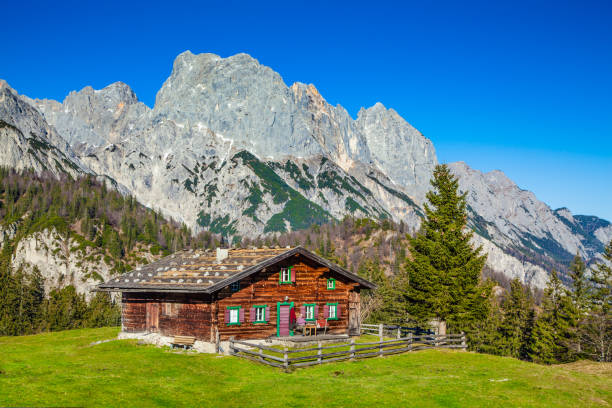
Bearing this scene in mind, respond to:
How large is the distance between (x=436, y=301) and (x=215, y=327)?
17.6 metres

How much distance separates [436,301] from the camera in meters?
40.1

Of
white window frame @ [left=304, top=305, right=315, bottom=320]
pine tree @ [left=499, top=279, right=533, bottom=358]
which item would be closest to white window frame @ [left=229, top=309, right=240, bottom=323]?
white window frame @ [left=304, top=305, right=315, bottom=320]

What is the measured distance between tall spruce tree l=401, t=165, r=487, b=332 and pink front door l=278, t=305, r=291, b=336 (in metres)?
10.6

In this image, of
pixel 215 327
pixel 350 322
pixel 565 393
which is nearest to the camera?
pixel 565 393

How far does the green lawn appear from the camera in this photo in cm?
2158

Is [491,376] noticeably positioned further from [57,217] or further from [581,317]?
[57,217]

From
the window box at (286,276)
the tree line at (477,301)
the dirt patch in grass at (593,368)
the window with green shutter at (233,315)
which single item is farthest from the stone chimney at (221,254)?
the dirt patch in grass at (593,368)

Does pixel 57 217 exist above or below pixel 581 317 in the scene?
above

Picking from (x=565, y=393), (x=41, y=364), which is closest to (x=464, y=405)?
(x=565, y=393)

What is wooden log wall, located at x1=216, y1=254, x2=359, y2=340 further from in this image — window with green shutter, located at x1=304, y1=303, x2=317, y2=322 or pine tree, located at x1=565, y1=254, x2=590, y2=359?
pine tree, located at x1=565, y1=254, x2=590, y2=359

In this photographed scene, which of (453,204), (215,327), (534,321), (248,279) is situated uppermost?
(453,204)

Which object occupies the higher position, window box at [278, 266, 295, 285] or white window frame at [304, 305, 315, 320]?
window box at [278, 266, 295, 285]

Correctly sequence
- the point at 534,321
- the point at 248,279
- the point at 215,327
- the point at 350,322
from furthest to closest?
1. the point at 534,321
2. the point at 350,322
3. the point at 248,279
4. the point at 215,327

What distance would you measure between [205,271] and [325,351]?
11236mm
